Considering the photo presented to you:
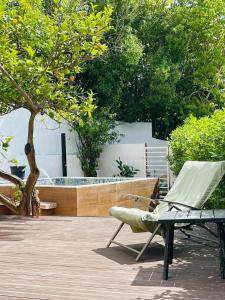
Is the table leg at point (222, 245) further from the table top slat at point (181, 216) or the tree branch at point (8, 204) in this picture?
the tree branch at point (8, 204)

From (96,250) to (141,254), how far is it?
79cm

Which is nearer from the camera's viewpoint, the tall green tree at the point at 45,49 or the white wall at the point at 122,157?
the tall green tree at the point at 45,49

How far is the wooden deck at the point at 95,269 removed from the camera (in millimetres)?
4062

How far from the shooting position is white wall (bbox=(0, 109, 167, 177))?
50.6ft

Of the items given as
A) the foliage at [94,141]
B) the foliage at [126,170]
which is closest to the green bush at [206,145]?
the foliage at [126,170]

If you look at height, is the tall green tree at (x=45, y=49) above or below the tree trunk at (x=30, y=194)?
above

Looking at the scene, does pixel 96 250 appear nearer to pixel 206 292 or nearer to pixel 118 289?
pixel 118 289

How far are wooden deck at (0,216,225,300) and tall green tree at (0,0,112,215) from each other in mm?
2463

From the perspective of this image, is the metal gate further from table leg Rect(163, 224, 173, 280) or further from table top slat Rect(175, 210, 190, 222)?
table leg Rect(163, 224, 173, 280)


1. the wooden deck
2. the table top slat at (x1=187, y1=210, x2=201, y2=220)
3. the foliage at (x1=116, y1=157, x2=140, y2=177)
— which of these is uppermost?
the table top slat at (x1=187, y1=210, x2=201, y2=220)

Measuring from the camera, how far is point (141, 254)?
207 inches

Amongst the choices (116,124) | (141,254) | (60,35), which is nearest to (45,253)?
(141,254)

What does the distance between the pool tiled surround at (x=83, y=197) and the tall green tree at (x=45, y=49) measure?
59.4 inches

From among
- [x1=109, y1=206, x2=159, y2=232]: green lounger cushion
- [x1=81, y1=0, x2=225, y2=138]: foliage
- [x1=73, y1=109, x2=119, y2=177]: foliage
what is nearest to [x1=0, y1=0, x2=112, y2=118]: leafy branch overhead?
[x1=109, y1=206, x2=159, y2=232]: green lounger cushion
